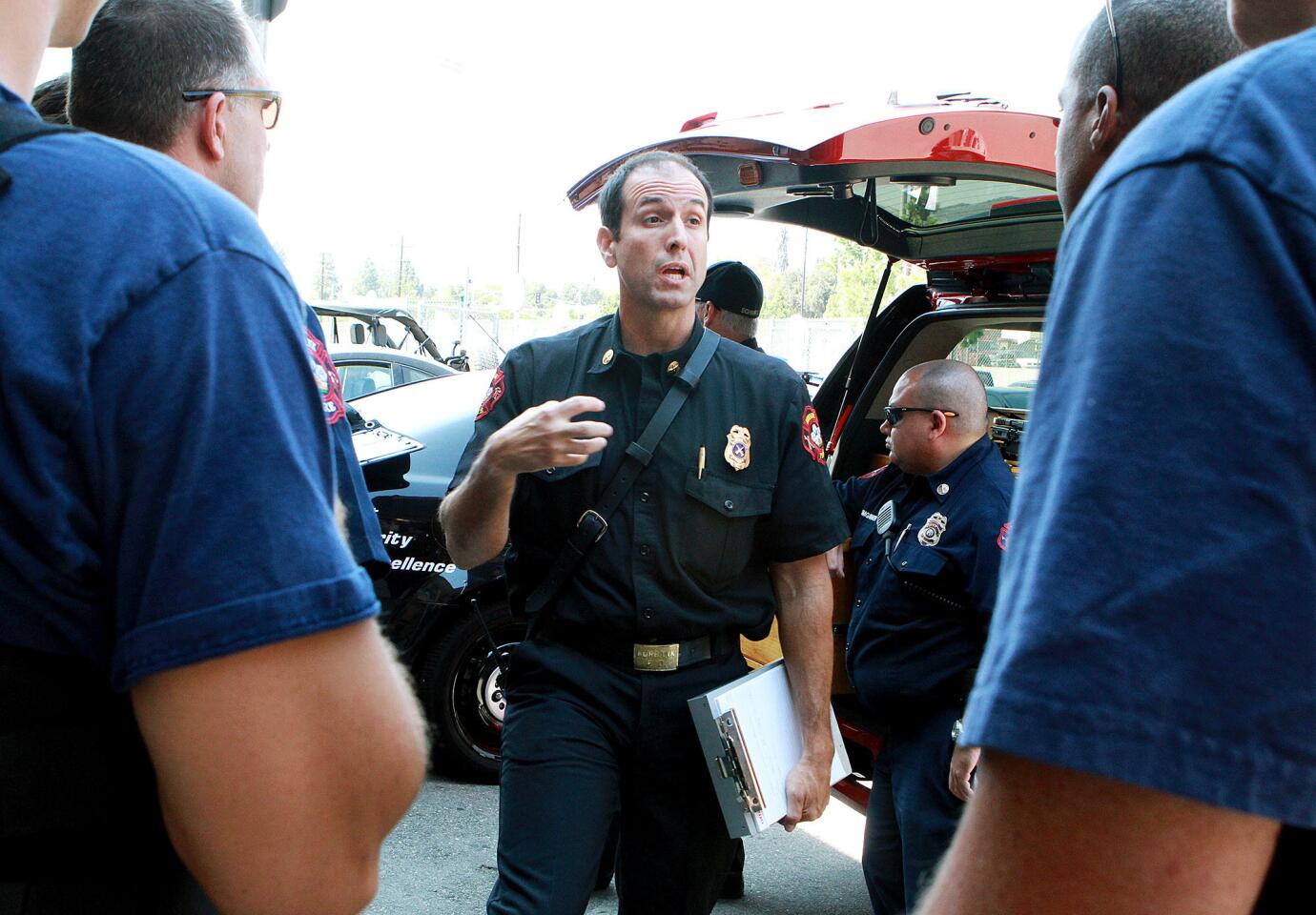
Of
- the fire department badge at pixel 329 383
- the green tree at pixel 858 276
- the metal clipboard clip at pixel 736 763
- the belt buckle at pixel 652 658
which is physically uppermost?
the fire department badge at pixel 329 383

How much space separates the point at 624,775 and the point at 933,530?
1202 mm

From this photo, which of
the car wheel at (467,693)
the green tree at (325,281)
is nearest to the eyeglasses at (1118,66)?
the car wheel at (467,693)

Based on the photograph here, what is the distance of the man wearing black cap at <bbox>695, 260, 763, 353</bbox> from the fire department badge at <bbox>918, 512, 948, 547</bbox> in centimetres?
189

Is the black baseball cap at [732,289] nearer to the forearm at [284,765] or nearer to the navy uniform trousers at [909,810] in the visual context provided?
the navy uniform trousers at [909,810]

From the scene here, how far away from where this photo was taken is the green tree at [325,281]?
38.5 m

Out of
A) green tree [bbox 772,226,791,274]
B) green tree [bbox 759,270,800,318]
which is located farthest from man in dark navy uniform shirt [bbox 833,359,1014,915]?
green tree [bbox 772,226,791,274]

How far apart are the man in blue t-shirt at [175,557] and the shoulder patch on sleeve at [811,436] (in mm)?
1998

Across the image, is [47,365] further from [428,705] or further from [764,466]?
[428,705]

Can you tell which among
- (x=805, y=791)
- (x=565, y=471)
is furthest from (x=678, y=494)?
(x=805, y=791)

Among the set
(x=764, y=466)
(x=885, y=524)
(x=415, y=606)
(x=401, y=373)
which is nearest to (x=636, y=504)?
(x=764, y=466)

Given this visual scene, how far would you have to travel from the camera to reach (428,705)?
16.0 feet

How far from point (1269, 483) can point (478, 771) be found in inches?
187

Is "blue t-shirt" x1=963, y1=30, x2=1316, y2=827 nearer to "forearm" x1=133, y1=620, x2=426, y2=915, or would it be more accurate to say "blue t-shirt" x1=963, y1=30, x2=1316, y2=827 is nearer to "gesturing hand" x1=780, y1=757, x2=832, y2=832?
"forearm" x1=133, y1=620, x2=426, y2=915

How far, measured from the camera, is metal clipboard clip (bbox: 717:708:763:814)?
2.49 metres
